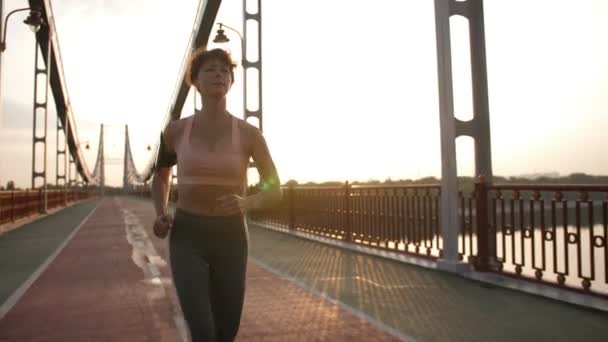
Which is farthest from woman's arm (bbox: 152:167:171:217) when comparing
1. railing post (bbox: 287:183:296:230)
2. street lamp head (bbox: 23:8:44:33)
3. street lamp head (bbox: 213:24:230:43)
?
street lamp head (bbox: 23:8:44:33)

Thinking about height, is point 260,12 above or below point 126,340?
above

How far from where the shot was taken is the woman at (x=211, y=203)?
7.60ft

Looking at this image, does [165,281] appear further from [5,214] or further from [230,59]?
[5,214]

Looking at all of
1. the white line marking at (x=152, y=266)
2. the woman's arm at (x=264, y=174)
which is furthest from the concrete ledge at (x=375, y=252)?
the woman's arm at (x=264, y=174)

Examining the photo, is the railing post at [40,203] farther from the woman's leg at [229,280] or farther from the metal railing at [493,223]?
the woman's leg at [229,280]

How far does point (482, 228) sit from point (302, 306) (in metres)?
2.88

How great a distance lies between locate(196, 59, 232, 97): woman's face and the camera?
2445 mm

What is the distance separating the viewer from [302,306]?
572 cm

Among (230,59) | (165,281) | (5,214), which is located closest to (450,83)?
(165,281)

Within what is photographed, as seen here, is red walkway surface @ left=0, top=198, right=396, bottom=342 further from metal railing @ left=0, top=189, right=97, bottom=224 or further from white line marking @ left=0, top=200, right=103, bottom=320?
Answer: metal railing @ left=0, top=189, right=97, bottom=224

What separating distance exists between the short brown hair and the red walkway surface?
256cm

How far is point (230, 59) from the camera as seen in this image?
2.50 metres

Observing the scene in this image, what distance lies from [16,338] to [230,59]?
11.1 ft

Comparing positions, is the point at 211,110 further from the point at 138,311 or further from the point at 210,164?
the point at 138,311
